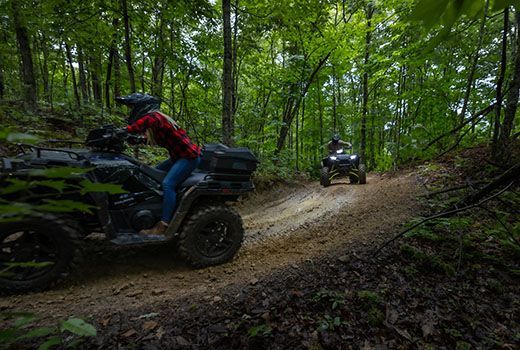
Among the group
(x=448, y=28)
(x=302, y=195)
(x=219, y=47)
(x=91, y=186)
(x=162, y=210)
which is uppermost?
(x=219, y=47)

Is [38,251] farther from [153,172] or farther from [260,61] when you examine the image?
[260,61]

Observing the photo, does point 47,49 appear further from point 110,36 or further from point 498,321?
point 498,321

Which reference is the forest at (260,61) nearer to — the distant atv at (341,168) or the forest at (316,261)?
the forest at (316,261)

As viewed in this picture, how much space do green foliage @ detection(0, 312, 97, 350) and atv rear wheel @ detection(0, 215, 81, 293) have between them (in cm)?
60

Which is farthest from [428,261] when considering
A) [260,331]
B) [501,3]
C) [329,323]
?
[501,3]

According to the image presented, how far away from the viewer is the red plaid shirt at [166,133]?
2.95 metres

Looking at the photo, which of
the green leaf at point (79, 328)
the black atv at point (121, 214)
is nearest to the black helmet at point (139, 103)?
the black atv at point (121, 214)

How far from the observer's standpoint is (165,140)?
3.23m

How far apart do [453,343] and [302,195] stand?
631cm

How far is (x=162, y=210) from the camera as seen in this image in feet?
10.5

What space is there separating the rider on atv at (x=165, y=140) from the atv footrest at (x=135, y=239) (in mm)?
77

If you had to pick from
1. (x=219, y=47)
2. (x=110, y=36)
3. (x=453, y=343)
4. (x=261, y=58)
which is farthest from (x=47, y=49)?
(x=453, y=343)

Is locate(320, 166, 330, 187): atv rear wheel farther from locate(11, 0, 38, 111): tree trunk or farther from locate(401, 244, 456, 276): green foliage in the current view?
locate(11, 0, 38, 111): tree trunk

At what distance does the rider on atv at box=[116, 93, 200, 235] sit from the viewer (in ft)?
9.96
